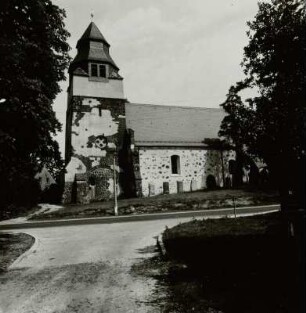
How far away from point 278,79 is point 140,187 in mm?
24772

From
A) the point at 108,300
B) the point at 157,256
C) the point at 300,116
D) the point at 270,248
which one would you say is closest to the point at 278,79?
the point at 300,116

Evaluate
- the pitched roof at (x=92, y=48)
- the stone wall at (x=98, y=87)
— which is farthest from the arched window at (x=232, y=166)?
the pitched roof at (x=92, y=48)

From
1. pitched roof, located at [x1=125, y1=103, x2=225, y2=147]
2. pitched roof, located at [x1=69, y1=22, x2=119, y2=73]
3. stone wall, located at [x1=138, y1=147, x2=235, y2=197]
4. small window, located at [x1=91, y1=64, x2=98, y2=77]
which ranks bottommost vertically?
stone wall, located at [x1=138, y1=147, x2=235, y2=197]

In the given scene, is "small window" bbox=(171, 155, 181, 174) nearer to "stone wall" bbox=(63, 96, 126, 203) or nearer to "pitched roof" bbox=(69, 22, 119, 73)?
"stone wall" bbox=(63, 96, 126, 203)

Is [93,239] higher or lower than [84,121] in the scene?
lower

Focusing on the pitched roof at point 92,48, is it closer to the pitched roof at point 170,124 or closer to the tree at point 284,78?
the pitched roof at point 170,124

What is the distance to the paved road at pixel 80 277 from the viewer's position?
7.03m

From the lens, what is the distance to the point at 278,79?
9.73 m

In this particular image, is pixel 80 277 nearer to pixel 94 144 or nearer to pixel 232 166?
pixel 94 144

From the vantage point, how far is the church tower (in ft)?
114

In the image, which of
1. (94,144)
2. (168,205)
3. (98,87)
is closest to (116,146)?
(94,144)

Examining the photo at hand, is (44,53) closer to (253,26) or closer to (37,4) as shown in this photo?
(37,4)

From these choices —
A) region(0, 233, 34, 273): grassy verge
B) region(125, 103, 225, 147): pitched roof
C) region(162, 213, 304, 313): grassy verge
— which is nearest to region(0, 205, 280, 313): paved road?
region(0, 233, 34, 273): grassy verge

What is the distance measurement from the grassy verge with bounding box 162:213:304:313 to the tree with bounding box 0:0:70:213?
254 inches
